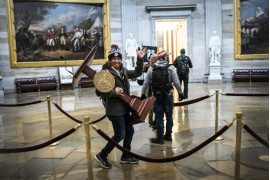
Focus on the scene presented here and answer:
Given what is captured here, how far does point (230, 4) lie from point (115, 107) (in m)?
15.8

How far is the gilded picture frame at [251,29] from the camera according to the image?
17.2 m

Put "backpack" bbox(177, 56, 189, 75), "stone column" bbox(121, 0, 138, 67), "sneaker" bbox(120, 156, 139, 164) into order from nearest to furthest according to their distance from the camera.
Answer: "sneaker" bbox(120, 156, 139, 164), "backpack" bbox(177, 56, 189, 75), "stone column" bbox(121, 0, 138, 67)

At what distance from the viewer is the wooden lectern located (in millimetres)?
3668

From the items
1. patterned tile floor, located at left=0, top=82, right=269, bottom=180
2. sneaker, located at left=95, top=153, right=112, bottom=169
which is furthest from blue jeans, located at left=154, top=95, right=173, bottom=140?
sneaker, located at left=95, top=153, right=112, bottom=169

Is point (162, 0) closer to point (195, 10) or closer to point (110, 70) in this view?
point (195, 10)

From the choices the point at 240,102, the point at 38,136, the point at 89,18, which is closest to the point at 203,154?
the point at 38,136

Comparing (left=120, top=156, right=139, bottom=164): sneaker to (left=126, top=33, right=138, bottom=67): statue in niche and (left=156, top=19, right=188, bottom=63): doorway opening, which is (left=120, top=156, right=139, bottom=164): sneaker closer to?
(left=126, top=33, right=138, bottom=67): statue in niche

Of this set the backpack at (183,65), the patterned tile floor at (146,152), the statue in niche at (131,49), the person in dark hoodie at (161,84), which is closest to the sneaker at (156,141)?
the person in dark hoodie at (161,84)

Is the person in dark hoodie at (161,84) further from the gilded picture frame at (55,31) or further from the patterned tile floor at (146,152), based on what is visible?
the gilded picture frame at (55,31)

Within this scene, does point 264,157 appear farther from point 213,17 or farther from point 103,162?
point 213,17

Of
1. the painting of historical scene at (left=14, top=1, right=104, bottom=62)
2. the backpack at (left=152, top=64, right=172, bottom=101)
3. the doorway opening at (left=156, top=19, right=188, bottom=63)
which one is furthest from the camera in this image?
the doorway opening at (left=156, top=19, right=188, bottom=63)

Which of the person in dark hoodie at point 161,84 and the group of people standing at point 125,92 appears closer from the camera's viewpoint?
the group of people standing at point 125,92

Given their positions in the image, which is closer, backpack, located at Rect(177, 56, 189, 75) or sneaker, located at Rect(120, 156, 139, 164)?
sneaker, located at Rect(120, 156, 139, 164)

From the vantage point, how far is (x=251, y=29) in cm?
1728
